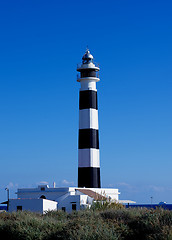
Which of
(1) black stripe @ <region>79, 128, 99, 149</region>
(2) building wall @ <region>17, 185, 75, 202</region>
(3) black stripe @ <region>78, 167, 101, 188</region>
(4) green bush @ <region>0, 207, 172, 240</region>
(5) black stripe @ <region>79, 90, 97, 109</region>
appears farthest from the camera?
(5) black stripe @ <region>79, 90, 97, 109</region>

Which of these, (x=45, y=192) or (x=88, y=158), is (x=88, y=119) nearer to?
(x=88, y=158)

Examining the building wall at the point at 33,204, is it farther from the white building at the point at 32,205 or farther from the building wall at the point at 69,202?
the building wall at the point at 69,202

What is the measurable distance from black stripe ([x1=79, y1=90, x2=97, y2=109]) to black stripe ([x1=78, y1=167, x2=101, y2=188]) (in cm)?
561

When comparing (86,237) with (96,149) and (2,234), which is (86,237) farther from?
(96,149)

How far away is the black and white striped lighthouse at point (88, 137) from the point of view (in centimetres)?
3725

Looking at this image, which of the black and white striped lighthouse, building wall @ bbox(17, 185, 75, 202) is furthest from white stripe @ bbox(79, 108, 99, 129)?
building wall @ bbox(17, 185, 75, 202)

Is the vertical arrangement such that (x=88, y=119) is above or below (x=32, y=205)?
above

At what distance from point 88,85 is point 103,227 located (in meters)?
26.5

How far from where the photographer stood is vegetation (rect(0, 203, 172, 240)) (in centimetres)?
1295

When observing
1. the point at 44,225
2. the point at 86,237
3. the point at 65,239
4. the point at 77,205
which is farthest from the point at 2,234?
the point at 77,205

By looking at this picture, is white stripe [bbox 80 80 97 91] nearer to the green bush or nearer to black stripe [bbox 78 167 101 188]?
black stripe [bbox 78 167 101 188]

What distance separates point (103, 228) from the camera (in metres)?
13.4

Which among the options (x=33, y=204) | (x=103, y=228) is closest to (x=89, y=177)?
(x=33, y=204)

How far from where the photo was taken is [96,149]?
3775 cm
